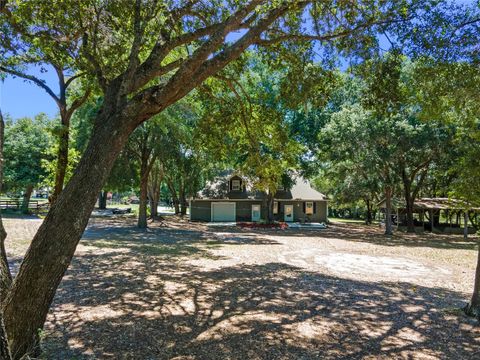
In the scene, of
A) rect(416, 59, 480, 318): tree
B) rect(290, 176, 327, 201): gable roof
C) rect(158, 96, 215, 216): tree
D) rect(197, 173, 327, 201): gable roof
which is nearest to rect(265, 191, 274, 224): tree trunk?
Answer: rect(197, 173, 327, 201): gable roof

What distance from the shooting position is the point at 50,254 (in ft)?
11.9

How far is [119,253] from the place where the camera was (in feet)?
43.1

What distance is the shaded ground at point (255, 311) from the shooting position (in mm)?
4812

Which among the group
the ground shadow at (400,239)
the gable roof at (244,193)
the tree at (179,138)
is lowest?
the ground shadow at (400,239)

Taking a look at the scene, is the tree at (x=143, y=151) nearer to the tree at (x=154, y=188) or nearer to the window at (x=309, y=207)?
the tree at (x=154, y=188)

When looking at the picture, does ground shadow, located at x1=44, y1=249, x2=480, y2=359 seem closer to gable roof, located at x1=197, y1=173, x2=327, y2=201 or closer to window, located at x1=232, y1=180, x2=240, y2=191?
gable roof, located at x1=197, y1=173, x2=327, y2=201

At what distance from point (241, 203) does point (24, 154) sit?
19.6m

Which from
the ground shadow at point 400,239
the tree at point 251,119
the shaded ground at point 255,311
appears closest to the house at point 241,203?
the ground shadow at point 400,239

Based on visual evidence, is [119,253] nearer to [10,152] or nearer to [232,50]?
[232,50]

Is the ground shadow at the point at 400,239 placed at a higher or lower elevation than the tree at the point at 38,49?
lower

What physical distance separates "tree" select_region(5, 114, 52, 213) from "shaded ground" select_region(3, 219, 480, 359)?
20.5 meters

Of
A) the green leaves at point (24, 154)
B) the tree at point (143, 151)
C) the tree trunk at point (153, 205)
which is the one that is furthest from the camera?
the tree trunk at point (153, 205)

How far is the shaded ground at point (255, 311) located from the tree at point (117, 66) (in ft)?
4.56

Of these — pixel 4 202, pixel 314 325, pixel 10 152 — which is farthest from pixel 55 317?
pixel 4 202
